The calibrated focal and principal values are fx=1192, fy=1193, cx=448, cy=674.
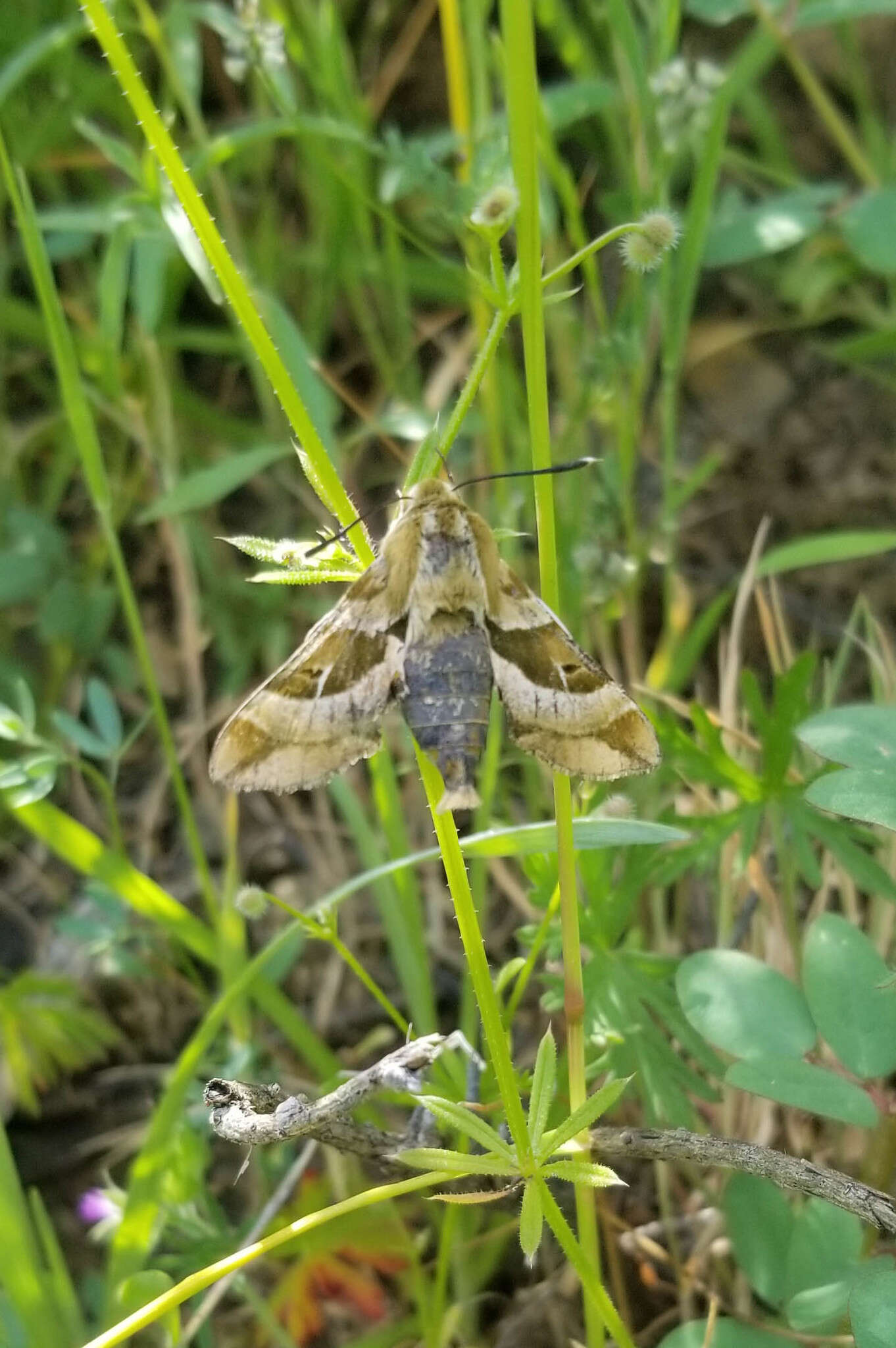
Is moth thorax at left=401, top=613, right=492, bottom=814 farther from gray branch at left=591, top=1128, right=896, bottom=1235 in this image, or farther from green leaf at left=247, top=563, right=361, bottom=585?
gray branch at left=591, top=1128, right=896, bottom=1235

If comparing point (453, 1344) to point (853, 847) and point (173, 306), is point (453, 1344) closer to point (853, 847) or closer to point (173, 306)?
point (853, 847)

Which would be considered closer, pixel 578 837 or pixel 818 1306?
pixel 818 1306

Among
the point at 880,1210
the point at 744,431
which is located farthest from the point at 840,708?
the point at 744,431

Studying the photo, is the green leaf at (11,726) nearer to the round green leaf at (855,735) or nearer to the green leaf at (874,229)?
the round green leaf at (855,735)

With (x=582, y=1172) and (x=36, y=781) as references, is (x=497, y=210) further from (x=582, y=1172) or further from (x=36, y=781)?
(x=36, y=781)

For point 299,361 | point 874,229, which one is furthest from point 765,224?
point 299,361
